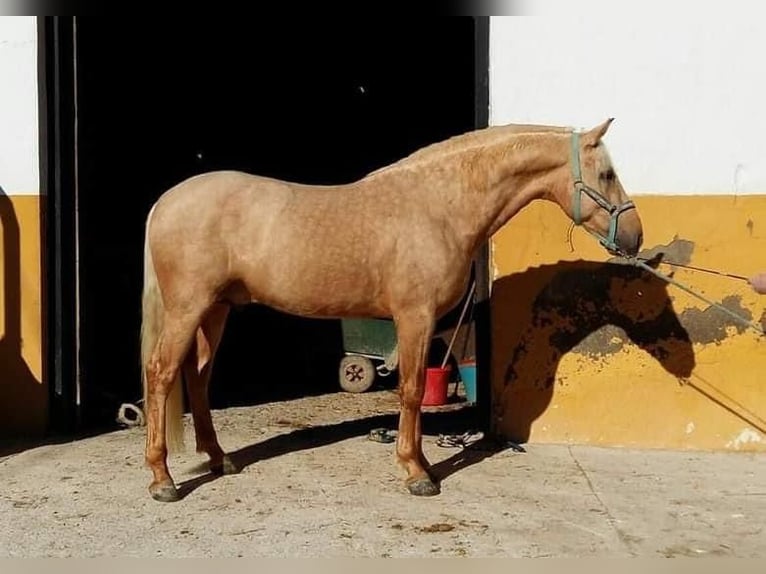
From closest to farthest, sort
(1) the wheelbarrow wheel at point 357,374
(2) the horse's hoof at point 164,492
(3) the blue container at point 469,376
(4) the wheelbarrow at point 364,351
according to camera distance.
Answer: (2) the horse's hoof at point 164,492
(3) the blue container at point 469,376
(4) the wheelbarrow at point 364,351
(1) the wheelbarrow wheel at point 357,374

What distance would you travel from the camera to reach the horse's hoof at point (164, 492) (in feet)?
14.7

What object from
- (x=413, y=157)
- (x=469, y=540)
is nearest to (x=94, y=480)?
(x=469, y=540)

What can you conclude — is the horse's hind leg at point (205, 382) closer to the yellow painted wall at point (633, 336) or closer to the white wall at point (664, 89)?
the yellow painted wall at point (633, 336)

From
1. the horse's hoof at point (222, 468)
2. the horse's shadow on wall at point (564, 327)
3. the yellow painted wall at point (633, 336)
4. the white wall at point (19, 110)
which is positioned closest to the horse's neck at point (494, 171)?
the yellow painted wall at point (633, 336)

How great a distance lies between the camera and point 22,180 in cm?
570

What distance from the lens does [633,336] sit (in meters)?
5.55

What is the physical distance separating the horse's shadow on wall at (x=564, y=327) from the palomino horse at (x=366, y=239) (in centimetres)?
80

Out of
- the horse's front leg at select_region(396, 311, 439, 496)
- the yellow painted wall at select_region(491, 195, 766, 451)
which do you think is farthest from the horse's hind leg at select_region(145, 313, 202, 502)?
the yellow painted wall at select_region(491, 195, 766, 451)

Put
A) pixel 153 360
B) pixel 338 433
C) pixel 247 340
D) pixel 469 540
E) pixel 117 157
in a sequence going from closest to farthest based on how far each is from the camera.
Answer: pixel 469 540 → pixel 153 360 → pixel 338 433 → pixel 117 157 → pixel 247 340

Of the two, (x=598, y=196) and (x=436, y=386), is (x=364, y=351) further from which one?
(x=598, y=196)

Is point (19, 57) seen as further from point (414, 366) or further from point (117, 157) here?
point (414, 366)

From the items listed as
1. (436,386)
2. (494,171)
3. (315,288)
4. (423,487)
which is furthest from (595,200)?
(436,386)

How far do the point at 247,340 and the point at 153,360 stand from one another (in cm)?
475

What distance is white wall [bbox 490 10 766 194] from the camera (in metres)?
5.44
